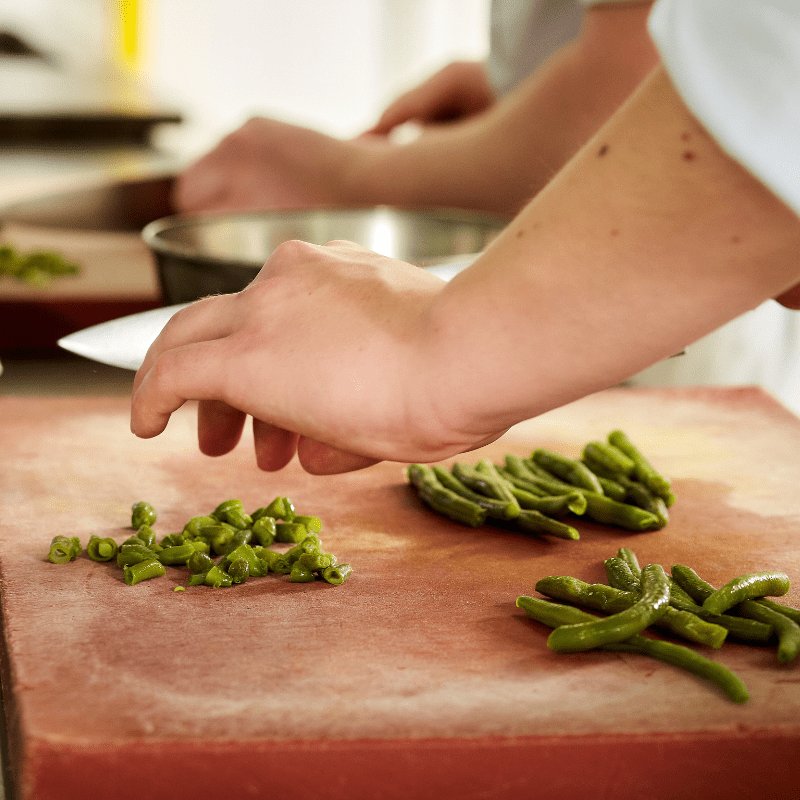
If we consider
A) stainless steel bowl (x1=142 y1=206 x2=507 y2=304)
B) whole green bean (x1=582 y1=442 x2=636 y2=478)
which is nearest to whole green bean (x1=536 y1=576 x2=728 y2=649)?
whole green bean (x1=582 y1=442 x2=636 y2=478)

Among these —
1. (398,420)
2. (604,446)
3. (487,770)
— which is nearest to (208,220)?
(604,446)

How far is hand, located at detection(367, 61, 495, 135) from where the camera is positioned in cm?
385

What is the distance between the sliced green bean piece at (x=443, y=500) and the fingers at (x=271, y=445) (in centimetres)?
26

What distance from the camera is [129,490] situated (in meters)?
1.69

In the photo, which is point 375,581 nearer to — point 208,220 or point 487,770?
point 487,770

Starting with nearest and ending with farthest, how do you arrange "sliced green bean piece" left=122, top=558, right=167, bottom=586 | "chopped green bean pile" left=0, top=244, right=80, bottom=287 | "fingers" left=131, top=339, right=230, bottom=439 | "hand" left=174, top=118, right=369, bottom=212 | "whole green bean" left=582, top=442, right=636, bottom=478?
1. "fingers" left=131, top=339, right=230, bottom=439
2. "sliced green bean piece" left=122, top=558, right=167, bottom=586
3. "whole green bean" left=582, top=442, right=636, bottom=478
4. "chopped green bean pile" left=0, top=244, right=80, bottom=287
5. "hand" left=174, top=118, right=369, bottom=212

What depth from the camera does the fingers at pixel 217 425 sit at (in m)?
1.43

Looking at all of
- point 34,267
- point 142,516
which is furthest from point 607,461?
point 34,267

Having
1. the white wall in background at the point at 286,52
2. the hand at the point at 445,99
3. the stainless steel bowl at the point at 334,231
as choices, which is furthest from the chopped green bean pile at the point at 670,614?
the white wall in background at the point at 286,52

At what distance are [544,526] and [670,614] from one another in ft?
1.00

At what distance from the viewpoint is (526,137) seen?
Answer: 2912 mm

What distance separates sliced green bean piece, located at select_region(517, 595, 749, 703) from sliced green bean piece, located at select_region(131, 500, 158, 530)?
1.69ft

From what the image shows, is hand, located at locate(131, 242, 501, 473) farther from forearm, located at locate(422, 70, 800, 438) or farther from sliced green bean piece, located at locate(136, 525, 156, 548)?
sliced green bean piece, located at locate(136, 525, 156, 548)

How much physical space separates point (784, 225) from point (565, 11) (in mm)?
2503
